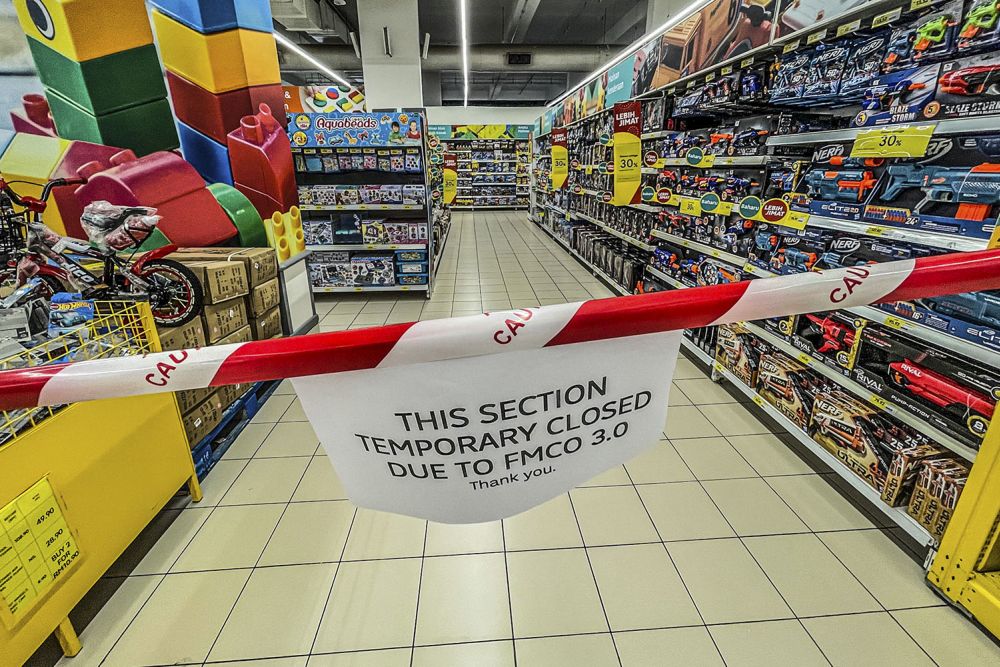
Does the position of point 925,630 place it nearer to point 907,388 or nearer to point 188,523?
point 907,388

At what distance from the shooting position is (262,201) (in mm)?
3844

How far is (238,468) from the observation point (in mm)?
2701

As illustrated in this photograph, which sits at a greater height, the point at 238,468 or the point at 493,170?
the point at 493,170

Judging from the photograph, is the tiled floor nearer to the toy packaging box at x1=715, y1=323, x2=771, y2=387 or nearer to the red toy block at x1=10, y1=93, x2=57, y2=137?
the toy packaging box at x1=715, y1=323, x2=771, y2=387

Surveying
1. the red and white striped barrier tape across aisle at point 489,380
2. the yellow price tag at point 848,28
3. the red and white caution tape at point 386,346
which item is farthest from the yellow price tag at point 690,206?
the red and white caution tape at point 386,346

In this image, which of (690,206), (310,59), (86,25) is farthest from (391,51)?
(690,206)

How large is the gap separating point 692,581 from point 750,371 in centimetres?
168

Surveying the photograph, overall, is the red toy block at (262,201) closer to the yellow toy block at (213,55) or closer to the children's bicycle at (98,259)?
the yellow toy block at (213,55)

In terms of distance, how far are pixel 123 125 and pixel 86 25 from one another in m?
0.57

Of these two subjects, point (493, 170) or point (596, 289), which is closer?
point (596, 289)

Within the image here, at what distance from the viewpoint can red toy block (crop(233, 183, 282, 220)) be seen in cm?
375

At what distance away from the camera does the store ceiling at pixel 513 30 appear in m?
11.0

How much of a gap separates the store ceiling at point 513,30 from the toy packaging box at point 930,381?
1029 centimetres

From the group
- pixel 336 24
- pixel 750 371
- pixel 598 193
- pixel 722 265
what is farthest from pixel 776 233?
pixel 336 24
